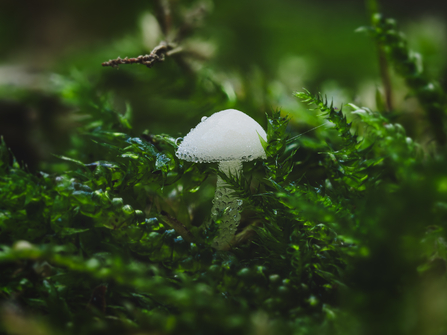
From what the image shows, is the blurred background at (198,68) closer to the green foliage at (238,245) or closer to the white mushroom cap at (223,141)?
the white mushroom cap at (223,141)

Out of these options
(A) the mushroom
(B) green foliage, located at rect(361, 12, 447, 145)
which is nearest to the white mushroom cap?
(A) the mushroom

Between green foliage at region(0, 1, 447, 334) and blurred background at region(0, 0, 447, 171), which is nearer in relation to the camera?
green foliage at region(0, 1, 447, 334)

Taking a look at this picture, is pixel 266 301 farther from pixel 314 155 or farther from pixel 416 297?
pixel 314 155

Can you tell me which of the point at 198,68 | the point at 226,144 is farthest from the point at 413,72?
the point at 198,68

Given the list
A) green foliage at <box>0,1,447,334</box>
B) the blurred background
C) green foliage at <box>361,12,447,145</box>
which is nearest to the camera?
green foliage at <box>0,1,447,334</box>

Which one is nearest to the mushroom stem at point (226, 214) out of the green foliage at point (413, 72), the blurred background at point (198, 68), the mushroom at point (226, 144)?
the mushroom at point (226, 144)

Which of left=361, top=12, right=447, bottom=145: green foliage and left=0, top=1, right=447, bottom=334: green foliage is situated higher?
left=361, top=12, right=447, bottom=145: green foliage

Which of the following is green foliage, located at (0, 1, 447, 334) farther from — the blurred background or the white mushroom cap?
the blurred background

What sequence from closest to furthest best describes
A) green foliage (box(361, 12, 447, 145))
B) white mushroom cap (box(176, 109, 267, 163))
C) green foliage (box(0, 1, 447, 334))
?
green foliage (box(0, 1, 447, 334)) < white mushroom cap (box(176, 109, 267, 163)) < green foliage (box(361, 12, 447, 145))

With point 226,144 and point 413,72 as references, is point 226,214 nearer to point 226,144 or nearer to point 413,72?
point 226,144
